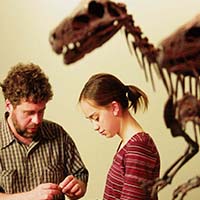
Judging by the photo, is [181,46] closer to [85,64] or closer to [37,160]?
[37,160]

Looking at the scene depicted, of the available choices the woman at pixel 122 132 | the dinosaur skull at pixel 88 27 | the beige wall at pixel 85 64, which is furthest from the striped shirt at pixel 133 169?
the beige wall at pixel 85 64

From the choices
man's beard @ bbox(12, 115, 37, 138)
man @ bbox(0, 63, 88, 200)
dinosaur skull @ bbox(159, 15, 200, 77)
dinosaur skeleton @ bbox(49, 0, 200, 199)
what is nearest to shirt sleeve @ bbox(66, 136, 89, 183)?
man @ bbox(0, 63, 88, 200)

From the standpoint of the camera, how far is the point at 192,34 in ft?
2.03

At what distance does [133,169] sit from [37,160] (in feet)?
1.44

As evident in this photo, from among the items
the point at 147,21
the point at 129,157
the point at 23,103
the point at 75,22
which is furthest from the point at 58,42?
the point at 147,21

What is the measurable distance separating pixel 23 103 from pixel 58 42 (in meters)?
0.67

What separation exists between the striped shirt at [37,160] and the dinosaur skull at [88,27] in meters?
0.73

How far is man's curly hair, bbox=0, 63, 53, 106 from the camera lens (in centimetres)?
129

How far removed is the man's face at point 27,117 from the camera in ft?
4.29

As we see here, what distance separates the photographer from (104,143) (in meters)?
1.77

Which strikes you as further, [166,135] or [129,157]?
[166,135]

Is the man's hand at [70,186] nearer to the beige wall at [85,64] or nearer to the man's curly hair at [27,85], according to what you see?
the man's curly hair at [27,85]

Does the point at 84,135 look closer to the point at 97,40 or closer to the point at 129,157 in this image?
the point at 129,157

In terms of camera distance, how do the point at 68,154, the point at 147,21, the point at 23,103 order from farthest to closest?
the point at 147,21, the point at 68,154, the point at 23,103
